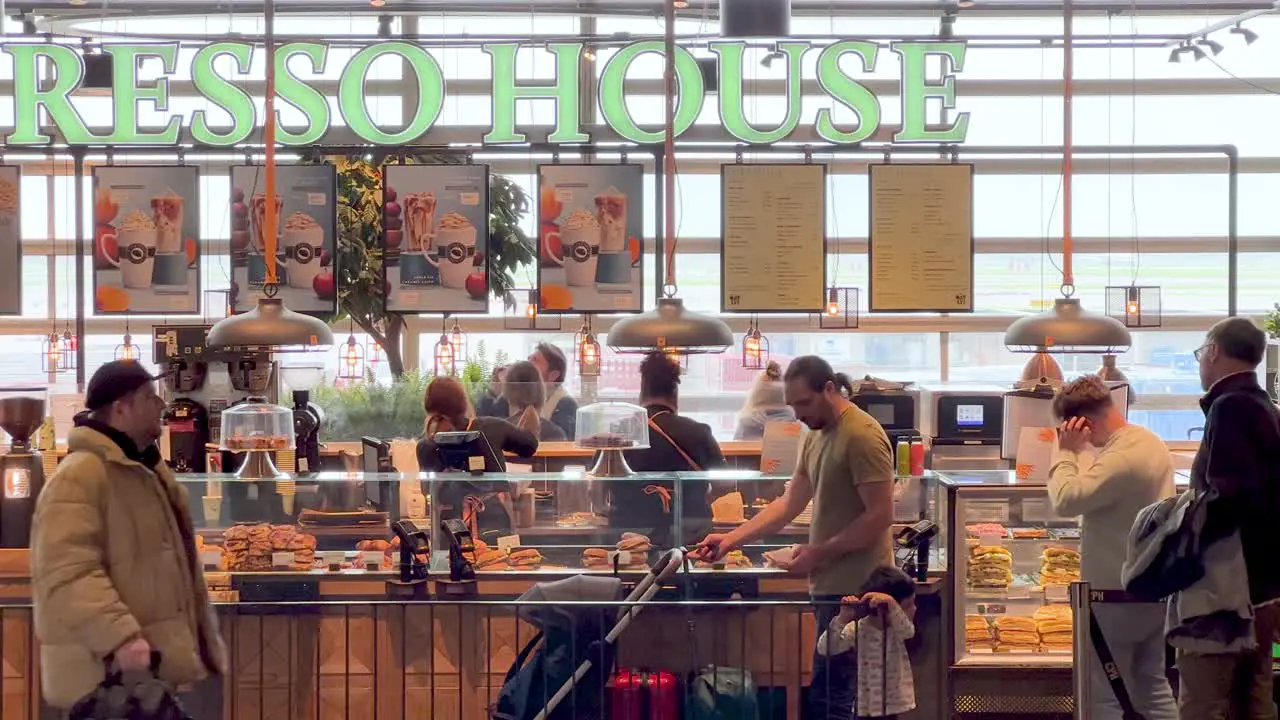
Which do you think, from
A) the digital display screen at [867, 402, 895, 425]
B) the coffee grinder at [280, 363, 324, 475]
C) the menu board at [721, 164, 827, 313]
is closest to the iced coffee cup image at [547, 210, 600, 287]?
the menu board at [721, 164, 827, 313]

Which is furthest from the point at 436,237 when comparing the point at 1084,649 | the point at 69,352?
the point at 69,352

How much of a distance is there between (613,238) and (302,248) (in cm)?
175

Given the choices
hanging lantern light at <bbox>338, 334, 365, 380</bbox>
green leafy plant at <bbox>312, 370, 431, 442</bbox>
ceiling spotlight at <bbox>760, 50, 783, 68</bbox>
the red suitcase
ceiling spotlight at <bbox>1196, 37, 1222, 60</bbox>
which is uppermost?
ceiling spotlight at <bbox>1196, 37, 1222, 60</bbox>

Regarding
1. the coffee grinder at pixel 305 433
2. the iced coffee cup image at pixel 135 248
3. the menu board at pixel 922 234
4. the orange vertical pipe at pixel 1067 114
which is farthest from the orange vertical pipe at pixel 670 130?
the iced coffee cup image at pixel 135 248

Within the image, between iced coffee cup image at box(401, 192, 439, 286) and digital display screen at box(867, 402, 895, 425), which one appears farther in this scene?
digital display screen at box(867, 402, 895, 425)

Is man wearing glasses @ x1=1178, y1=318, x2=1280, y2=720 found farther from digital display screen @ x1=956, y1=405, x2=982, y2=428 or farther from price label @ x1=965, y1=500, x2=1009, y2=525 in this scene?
digital display screen @ x1=956, y1=405, x2=982, y2=428

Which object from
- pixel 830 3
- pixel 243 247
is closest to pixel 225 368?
pixel 243 247

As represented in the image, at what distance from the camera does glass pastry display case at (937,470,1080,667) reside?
5703mm

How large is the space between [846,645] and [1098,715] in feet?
5.20

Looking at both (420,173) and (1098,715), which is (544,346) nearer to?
(420,173)

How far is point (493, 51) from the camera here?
8.77m

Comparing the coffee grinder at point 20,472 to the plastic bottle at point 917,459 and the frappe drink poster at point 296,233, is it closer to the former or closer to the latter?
the frappe drink poster at point 296,233

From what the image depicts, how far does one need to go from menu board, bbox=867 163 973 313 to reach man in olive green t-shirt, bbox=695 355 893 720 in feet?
11.9

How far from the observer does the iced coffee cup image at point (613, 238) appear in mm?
7891
